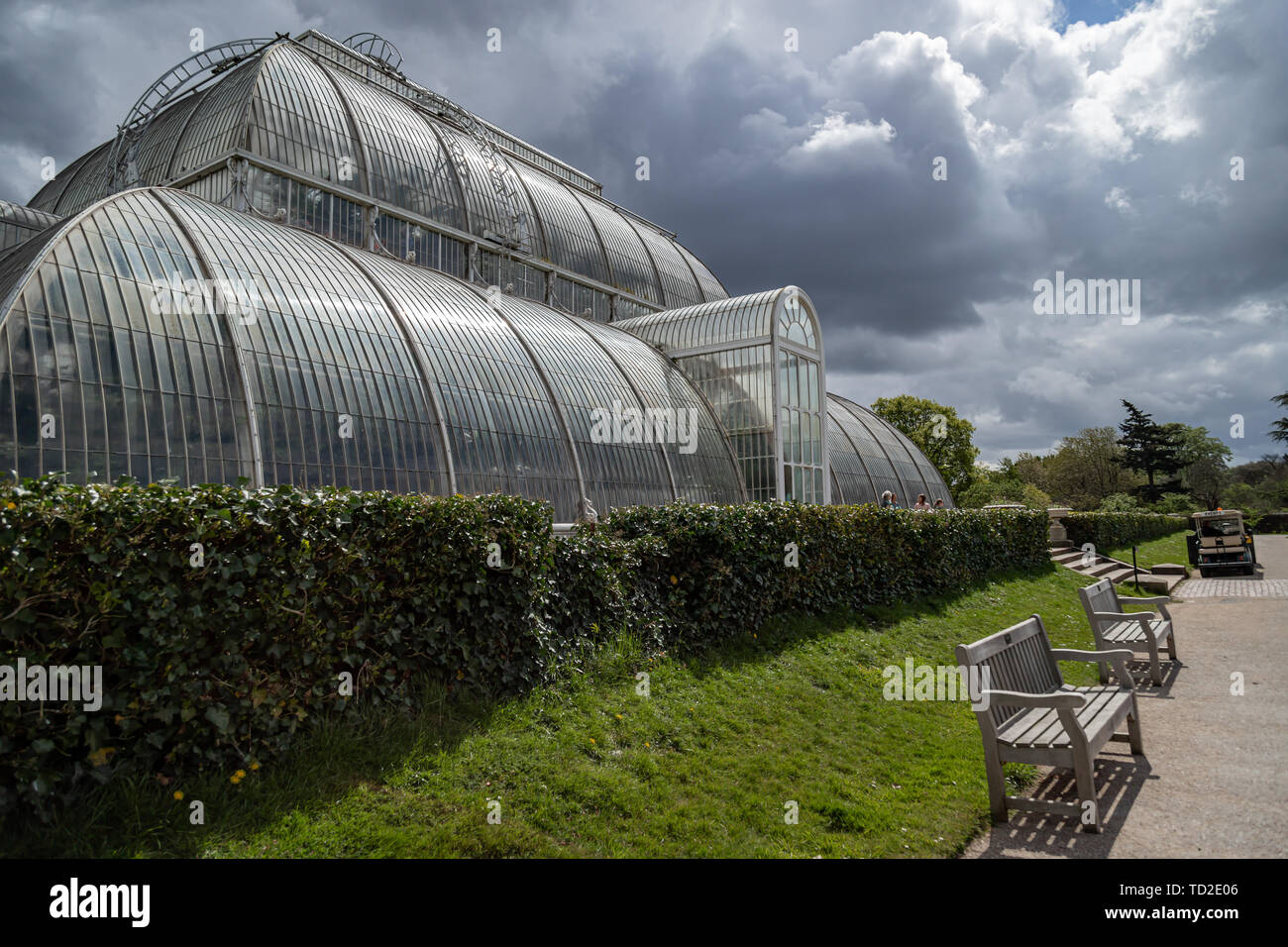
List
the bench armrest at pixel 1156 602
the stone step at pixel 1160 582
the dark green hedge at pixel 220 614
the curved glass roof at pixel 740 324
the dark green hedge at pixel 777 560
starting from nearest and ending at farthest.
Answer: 1. the dark green hedge at pixel 220 614
2. the dark green hedge at pixel 777 560
3. the bench armrest at pixel 1156 602
4. the stone step at pixel 1160 582
5. the curved glass roof at pixel 740 324

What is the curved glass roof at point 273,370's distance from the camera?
26.5ft

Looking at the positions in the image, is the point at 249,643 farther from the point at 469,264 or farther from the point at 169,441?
the point at 469,264

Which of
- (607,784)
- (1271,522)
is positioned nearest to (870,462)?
(607,784)

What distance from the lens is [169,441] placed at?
864 cm

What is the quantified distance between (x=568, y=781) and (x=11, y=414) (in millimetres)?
6544

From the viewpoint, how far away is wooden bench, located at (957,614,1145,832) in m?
5.42

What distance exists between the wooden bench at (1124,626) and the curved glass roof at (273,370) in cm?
836

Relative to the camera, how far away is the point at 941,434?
165ft

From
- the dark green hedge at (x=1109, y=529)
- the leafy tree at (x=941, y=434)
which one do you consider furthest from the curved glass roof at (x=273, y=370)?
the leafy tree at (x=941, y=434)

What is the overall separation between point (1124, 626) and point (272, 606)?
35.6ft

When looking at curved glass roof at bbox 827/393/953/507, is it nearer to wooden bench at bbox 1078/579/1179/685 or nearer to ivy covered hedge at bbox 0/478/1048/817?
wooden bench at bbox 1078/579/1179/685

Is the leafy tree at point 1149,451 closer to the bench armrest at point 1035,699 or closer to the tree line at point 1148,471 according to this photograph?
the tree line at point 1148,471

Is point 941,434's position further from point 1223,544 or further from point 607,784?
point 607,784
